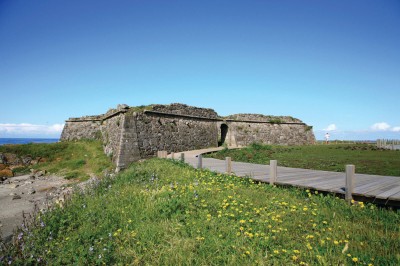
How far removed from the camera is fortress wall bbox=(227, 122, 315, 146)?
27812 millimetres

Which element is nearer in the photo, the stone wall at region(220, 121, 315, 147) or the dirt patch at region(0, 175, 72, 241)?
the dirt patch at region(0, 175, 72, 241)

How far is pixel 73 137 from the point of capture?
27.5 meters

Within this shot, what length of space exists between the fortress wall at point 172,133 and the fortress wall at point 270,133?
327 centimetres

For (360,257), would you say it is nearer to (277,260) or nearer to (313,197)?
(277,260)

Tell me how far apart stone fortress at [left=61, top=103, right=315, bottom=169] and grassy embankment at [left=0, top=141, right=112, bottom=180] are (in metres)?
1.08

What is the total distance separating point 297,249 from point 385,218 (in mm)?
2825

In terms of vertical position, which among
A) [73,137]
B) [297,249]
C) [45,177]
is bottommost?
[45,177]

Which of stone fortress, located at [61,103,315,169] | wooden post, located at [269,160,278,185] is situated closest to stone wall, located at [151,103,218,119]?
stone fortress, located at [61,103,315,169]

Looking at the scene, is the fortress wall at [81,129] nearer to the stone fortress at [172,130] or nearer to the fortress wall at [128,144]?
the stone fortress at [172,130]

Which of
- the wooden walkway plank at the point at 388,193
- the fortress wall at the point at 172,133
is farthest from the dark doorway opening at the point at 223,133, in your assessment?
the wooden walkway plank at the point at 388,193

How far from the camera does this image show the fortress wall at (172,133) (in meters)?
17.4

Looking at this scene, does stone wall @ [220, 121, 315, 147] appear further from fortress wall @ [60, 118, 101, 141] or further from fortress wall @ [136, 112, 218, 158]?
fortress wall @ [60, 118, 101, 141]

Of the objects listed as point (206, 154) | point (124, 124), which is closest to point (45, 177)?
point (124, 124)

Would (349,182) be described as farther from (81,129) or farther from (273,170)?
(81,129)
